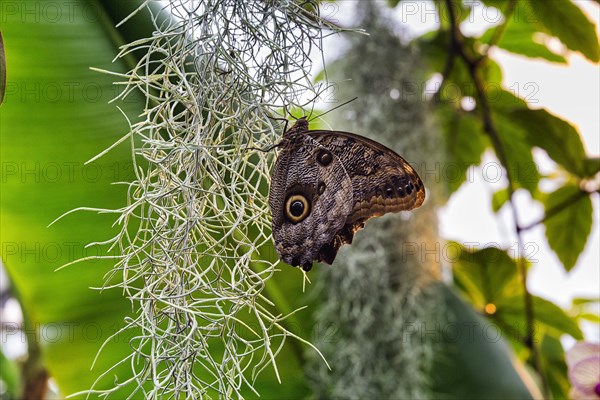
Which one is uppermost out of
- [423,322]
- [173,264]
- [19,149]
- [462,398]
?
[19,149]

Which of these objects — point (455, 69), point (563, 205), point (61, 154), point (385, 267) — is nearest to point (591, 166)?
point (563, 205)

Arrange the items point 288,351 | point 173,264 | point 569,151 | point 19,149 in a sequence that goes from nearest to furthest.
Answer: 1. point 173,264
2. point 19,149
3. point 288,351
4. point 569,151

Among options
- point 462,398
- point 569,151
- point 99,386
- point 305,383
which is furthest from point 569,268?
point 99,386

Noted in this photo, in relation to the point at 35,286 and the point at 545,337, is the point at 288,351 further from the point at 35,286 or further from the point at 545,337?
the point at 545,337

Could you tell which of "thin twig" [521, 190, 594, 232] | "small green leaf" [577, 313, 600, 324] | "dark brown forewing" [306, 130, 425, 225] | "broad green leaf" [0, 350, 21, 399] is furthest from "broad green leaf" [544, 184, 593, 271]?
"broad green leaf" [0, 350, 21, 399]

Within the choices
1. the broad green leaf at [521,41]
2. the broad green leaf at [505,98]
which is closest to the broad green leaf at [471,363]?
the broad green leaf at [505,98]

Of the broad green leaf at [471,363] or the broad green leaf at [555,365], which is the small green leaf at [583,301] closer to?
the broad green leaf at [555,365]

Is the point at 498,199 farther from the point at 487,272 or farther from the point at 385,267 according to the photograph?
the point at 385,267
